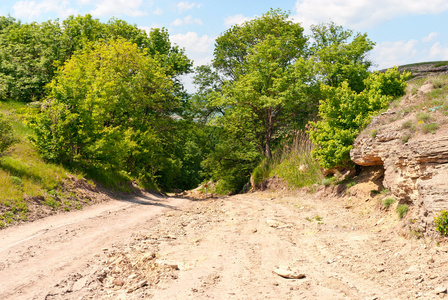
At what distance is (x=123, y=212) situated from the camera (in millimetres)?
13883

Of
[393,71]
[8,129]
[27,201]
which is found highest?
[393,71]

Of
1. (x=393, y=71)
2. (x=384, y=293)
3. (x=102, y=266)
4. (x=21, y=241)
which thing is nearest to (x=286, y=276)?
(x=384, y=293)

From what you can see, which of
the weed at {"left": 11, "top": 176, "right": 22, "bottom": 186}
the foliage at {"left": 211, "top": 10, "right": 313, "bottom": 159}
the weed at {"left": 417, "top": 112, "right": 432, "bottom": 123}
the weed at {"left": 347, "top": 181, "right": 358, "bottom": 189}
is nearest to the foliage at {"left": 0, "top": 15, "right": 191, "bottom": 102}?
the foliage at {"left": 211, "top": 10, "right": 313, "bottom": 159}

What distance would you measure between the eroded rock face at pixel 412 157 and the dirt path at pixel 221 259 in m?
0.82

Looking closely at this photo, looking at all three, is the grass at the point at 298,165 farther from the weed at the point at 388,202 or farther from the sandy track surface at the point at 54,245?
the sandy track surface at the point at 54,245

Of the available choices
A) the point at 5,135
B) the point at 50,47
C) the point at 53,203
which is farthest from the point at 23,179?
the point at 50,47

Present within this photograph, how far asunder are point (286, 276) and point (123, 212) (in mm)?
9257

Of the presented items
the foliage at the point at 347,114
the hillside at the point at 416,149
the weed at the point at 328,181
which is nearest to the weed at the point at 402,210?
the hillside at the point at 416,149

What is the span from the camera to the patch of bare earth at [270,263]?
555cm

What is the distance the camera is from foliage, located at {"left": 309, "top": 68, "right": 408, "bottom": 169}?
13.6 metres

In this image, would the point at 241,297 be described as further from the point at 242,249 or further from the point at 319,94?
the point at 319,94

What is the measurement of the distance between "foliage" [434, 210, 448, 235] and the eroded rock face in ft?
0.55

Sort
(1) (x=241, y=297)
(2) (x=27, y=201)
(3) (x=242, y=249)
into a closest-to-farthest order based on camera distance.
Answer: (1) (x=241, y=297) < (3) (x=242, y=249) < (2) (x=27, y=201)

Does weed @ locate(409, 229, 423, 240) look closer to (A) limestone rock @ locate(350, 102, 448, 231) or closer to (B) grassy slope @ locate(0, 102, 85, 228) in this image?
(A) limestone rock @ locate(350, 102, 448, 231)
